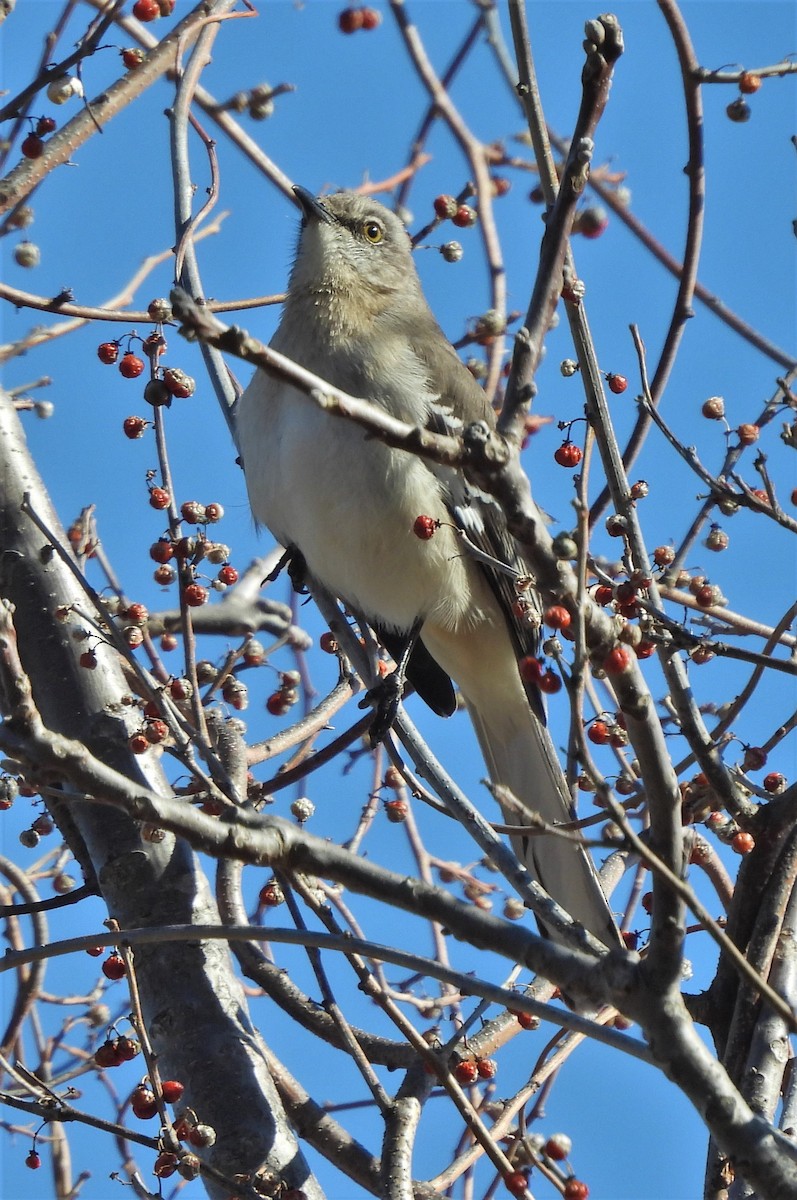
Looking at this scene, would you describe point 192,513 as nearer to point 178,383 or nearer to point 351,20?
point 178,383

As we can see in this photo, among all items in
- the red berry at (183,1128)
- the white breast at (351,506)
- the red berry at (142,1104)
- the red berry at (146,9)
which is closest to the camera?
the red berry at (183,1128)

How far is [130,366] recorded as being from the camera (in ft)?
12.2

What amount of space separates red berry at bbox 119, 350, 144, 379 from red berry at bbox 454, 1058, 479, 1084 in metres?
2.10

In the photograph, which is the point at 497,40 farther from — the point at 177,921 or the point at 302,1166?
the point at 302,1166

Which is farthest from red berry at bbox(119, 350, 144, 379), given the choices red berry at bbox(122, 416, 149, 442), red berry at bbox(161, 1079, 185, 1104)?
red berry at bbox(161, 1079, 185, 1104)

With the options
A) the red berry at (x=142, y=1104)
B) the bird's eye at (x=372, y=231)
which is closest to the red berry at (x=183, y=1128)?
the red berry at (x=142, y=1104)

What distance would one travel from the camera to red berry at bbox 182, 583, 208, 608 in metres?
2.98

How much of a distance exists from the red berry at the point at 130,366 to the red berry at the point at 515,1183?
92.2 inches

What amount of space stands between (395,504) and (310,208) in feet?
4.99

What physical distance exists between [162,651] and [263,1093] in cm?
194

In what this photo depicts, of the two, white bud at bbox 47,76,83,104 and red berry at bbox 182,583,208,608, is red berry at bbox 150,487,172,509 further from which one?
white bud at bbox 47,76,83,104

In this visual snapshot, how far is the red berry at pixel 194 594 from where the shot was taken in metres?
2.98

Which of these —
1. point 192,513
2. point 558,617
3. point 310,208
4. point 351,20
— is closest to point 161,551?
point 192,513

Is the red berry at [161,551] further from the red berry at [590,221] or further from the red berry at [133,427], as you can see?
the red berry at [590,221]
